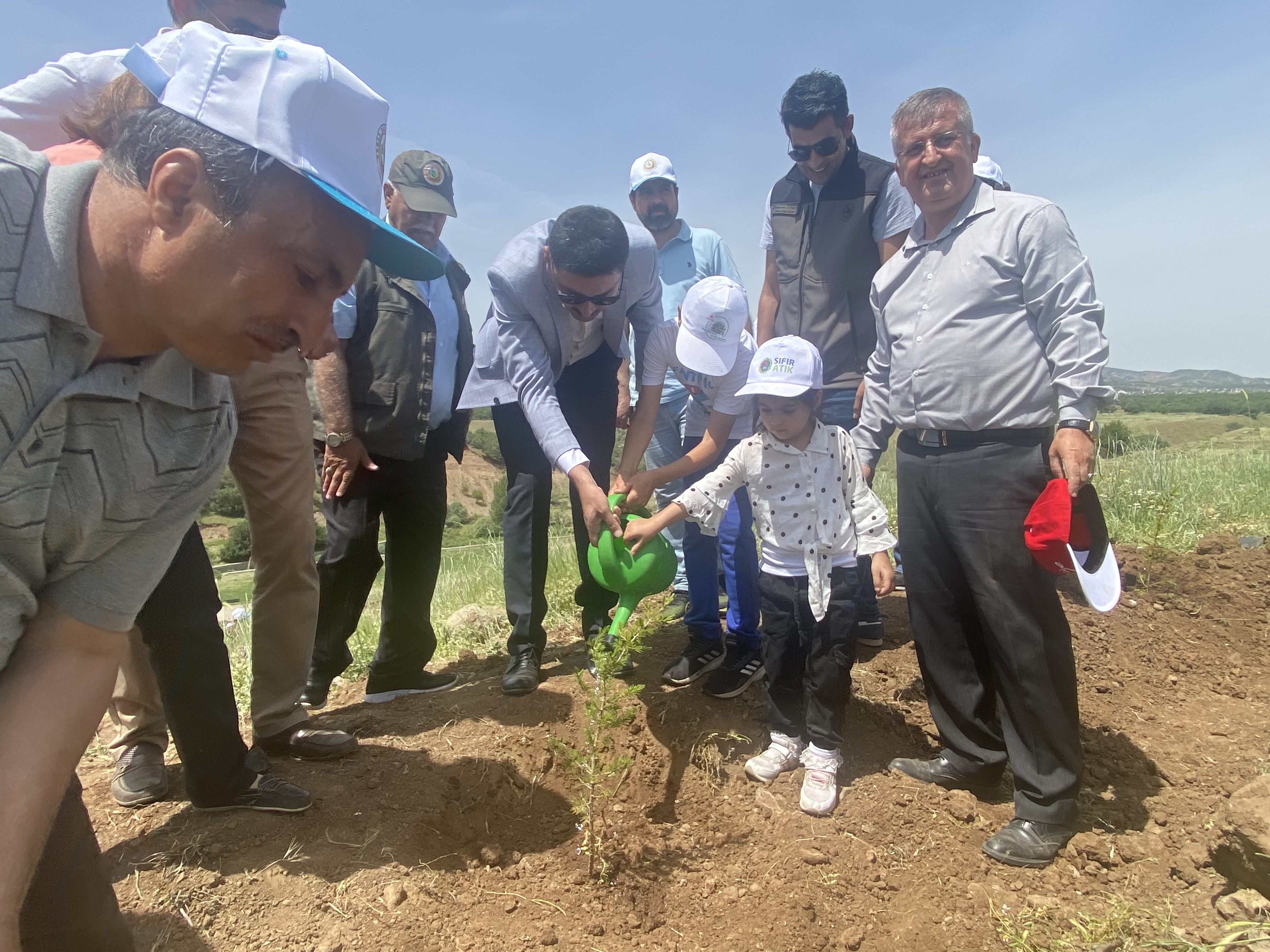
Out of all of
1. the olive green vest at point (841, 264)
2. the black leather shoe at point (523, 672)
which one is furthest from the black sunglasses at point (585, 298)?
the black leather shoe at point (523, 672)

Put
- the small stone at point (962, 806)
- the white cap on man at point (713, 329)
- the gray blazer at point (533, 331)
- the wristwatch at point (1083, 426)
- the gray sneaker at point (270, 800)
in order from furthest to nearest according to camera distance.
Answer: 1. the gray blazer at point (533, 331)
2. the white cap on man at point (713, 329)
3. the small stone at point (962, 806)
4. the gray sneaker at point (270, 800)
5. the wristwatch at point (1083, 426)

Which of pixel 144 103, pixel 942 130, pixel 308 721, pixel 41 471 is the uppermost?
pixel 942 130

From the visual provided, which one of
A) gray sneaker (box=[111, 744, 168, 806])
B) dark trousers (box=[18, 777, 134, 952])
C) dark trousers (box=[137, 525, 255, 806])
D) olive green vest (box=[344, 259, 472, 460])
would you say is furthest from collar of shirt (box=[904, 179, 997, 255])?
gray sneaker (box=[111, 744, 168, 806])

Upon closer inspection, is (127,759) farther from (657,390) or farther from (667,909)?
(657,390)

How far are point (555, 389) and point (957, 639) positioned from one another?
1.86 m

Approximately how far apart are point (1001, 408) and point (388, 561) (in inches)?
94.7

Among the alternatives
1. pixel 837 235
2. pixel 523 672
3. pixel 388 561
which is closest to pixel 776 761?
pixel 523 672

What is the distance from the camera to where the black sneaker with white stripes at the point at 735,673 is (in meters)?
3.29

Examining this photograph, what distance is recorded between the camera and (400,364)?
10.5 ft

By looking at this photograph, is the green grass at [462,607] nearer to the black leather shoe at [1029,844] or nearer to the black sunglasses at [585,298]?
the black sunglasses at [585,298]

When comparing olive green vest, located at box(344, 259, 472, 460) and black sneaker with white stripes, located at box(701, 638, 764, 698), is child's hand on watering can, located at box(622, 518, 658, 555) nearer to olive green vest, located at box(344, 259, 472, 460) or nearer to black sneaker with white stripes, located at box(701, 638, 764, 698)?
black sneaker with white stripes, located at box(701, 638, 764, 698)

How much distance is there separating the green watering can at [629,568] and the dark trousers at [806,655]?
352mm

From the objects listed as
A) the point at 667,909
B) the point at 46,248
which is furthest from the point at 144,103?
the point at 667,909

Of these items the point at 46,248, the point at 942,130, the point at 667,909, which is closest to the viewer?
the point at 46,248
